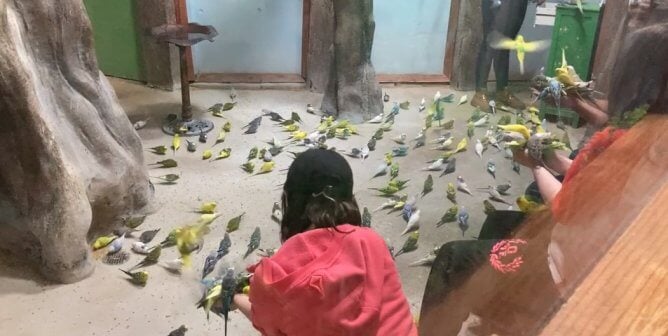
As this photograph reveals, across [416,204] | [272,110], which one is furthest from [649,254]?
[272,110]

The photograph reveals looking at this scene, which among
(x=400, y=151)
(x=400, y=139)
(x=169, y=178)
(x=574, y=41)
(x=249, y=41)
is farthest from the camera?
(x=249, y=41)

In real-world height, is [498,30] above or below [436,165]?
above

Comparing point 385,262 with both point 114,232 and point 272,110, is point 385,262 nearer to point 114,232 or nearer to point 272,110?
point 114,232

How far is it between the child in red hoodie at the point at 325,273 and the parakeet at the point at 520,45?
2.17ft

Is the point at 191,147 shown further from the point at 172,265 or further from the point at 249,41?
the point at 249,41

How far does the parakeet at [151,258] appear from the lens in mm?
2215

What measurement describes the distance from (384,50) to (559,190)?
314cm

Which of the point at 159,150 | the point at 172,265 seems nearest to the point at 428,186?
the point at 172,265

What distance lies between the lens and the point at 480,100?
230cm

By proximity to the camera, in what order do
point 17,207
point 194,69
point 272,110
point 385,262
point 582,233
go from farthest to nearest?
point 194,69, point 272,110, point 17,207, point 385,262, point 582,233

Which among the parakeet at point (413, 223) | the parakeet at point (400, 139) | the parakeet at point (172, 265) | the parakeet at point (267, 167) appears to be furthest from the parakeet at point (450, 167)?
the parakeet at point (172, 265)

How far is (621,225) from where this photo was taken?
517mm

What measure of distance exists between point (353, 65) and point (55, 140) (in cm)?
199

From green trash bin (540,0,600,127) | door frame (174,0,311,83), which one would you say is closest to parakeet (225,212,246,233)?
green trash bin (540,0,600,127)
